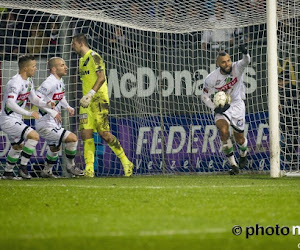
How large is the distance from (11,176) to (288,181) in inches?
141

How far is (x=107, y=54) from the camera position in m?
11.4

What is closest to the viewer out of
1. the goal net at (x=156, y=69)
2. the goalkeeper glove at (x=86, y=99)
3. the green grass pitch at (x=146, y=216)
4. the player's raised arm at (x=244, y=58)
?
the green grass pitch at (x=146, y=216)

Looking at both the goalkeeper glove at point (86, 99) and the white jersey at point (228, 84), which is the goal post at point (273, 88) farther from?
the goalkeeper glove at point (86, 99)

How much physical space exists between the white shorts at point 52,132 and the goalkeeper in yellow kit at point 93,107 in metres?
0.26

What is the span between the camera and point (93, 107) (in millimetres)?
10016

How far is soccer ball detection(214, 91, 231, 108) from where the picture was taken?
395 inches

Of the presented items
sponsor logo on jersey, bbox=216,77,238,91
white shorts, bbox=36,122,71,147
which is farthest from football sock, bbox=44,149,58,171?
sponsor logo on jersey, bbox=216,77,238,91

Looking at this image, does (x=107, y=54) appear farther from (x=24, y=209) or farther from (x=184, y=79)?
(x=24, y=209)

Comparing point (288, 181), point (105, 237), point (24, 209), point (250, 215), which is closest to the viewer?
point (105, 237)

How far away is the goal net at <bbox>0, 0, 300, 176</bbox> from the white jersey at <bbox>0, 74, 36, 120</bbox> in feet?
4.16

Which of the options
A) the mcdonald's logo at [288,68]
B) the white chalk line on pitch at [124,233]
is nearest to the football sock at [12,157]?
the mcdonald's logo at [288,68]

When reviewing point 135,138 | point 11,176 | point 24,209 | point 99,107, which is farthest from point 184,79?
point 24,209

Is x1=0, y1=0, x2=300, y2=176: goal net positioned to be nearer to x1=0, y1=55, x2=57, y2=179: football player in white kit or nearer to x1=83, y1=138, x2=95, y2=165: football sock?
x1=0, y1=55, x2=57, y2=179: football player in white kit

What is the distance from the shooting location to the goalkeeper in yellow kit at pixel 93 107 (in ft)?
32.3
